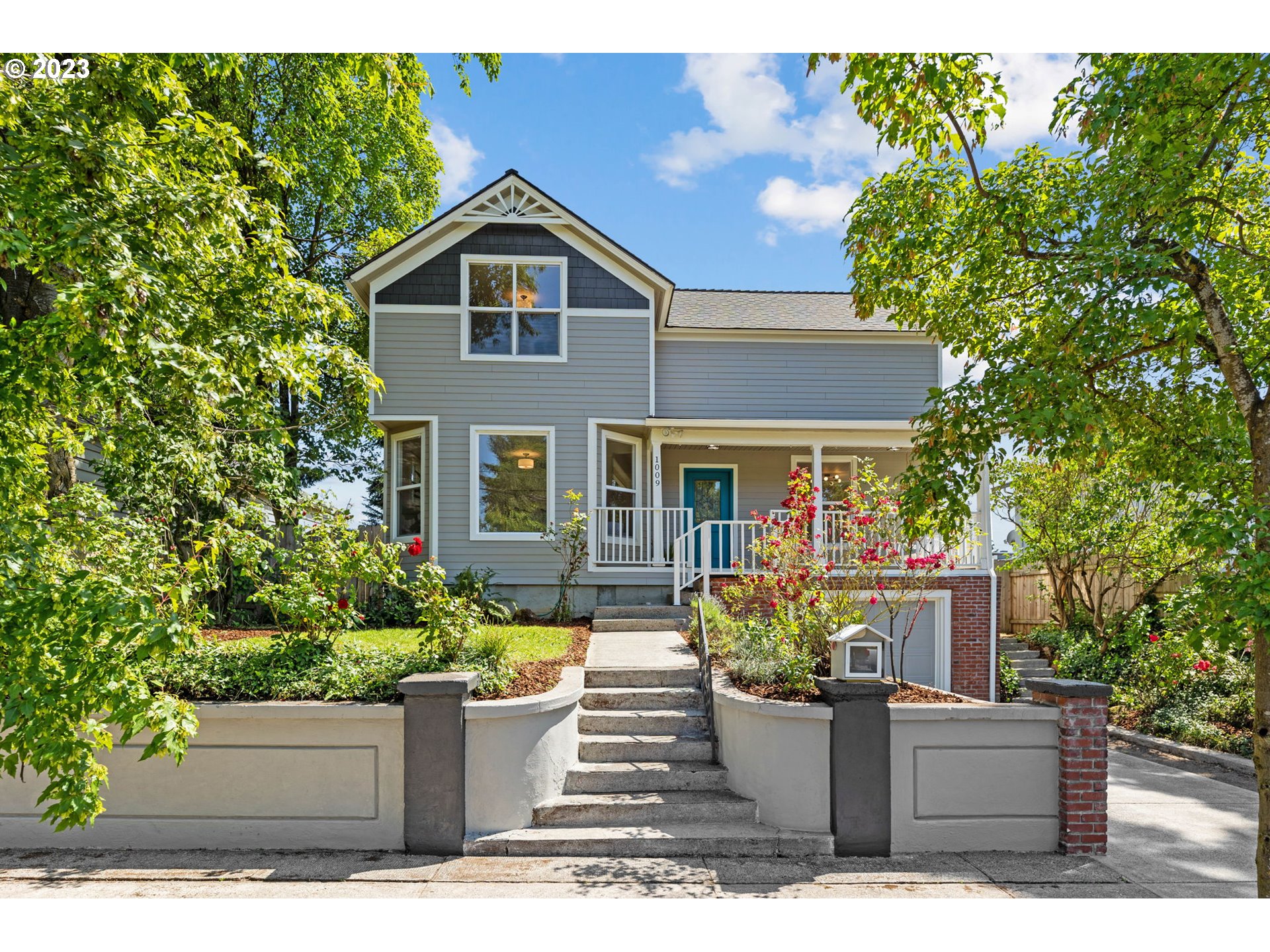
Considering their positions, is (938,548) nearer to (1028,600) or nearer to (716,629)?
(1028,600)

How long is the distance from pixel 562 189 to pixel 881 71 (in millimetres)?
8150

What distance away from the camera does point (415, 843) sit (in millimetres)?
5328

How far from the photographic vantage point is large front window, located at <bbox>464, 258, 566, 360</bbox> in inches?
502

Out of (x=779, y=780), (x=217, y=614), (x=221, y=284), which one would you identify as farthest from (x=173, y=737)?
(x=217, y=614)

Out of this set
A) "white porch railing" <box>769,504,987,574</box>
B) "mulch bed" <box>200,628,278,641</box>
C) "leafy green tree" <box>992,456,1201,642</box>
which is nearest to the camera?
"mulch bed" <box>200,628,278,641</box>

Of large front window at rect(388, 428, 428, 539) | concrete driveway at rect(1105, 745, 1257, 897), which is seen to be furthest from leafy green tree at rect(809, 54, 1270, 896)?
large front window at rect(388, 428, 428, 539)

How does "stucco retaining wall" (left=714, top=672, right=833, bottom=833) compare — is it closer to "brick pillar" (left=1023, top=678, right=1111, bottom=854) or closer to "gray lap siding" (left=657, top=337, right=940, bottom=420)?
"brick pillar" (left=1023, top=678, right=1111, bottom=854)

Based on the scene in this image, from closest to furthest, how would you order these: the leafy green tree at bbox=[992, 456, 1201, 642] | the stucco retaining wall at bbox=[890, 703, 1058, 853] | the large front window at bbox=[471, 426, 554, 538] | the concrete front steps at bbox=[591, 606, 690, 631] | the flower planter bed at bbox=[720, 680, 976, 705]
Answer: the stucco retaining wall at bbox=[890, 703, 1058, 853]
the flower planter bed at bbox=[720, 680, 976, 705]
the concrete front steps at bbox=[591, 606, 690, 631]
the leafy green tree at bbox=[992, 456, 1201, 642]
the large front window at bbox=[471, 426, 554, 538]

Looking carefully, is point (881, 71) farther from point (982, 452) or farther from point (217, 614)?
point (217, 614)

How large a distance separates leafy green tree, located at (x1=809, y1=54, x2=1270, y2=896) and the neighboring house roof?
248 inches

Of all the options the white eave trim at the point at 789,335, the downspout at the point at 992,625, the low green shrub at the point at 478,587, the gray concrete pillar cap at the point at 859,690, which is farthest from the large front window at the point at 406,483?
the downspout at the point at 992,625

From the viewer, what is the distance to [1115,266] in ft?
15.7

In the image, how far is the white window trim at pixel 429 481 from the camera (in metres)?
12.3

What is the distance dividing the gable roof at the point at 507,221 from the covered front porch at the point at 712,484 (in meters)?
2.77
